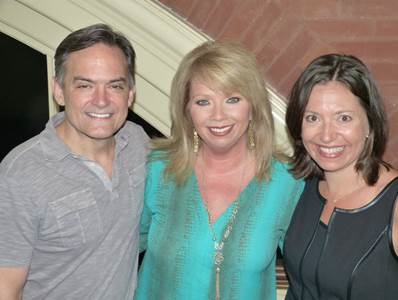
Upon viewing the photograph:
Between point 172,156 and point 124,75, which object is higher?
point 124,75

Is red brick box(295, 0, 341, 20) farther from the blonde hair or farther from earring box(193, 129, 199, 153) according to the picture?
earring box(193, 129, 199, 153)

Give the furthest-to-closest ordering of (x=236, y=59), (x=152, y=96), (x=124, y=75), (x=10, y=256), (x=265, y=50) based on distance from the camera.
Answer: (x=152, y=96), (x=265, y=50), (x=236, y=59), (x=124, y=75), (x=10, y=256)

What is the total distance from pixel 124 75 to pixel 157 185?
48cm

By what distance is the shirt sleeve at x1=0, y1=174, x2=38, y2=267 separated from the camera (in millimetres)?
1647

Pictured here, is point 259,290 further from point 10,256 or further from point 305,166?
point 10,256

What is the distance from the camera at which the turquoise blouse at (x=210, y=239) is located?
1.99 meters

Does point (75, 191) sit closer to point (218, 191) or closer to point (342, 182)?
point (218, 191)

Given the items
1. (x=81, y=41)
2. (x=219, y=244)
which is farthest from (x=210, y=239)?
(x=81, y=41)

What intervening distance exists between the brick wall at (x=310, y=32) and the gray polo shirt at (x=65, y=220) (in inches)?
31.8

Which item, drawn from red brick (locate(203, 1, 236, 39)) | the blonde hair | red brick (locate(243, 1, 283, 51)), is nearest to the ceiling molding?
red brick (locate(203, 1, 236, 39))

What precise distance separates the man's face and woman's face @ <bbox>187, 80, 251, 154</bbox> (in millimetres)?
302

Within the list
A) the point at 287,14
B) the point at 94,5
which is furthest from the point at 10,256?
the point at 287,14

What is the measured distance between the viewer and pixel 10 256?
1.71 meters

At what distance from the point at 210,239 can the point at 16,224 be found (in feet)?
2.29
